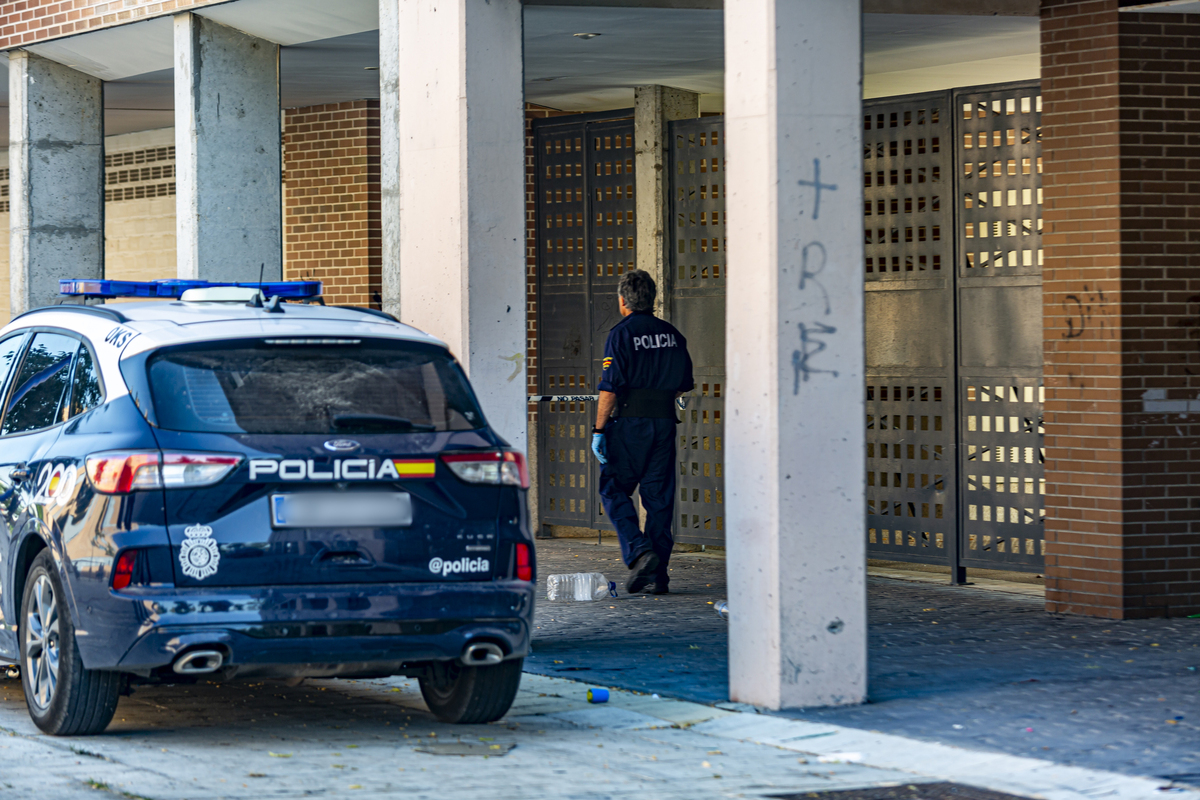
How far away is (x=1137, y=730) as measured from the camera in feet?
21.9

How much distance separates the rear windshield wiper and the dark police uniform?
174 inches

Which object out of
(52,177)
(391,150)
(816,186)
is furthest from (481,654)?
(52,177)

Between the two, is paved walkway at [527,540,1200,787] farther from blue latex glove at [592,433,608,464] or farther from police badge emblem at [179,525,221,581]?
police badge emblem at [179,525,221,581]

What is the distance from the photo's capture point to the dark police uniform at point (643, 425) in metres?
10.8

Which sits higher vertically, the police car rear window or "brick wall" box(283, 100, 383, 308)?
"brick wall" box(283, 100, 383, 308)

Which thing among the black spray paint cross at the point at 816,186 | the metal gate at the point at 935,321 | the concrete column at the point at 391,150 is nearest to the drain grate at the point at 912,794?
the black spray paint cross at the point at 816,186

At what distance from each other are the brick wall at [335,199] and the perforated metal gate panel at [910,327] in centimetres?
502

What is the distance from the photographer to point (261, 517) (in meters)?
6.06

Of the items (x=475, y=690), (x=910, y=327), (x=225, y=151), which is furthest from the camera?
(x=225, y=151)

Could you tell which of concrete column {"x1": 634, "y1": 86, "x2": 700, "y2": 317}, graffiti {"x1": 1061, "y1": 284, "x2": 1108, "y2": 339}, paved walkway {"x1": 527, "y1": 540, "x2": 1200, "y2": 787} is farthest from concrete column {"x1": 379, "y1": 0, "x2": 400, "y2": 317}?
concrete column {"x1": 634, "y1": 86, "x2": 700, "y2": 317}

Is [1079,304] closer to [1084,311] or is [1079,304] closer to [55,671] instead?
[1084,311]

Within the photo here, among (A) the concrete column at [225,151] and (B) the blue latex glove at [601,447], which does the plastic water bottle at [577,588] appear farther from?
(A) the concrete column at [225,151]

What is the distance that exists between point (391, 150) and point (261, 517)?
3980 mm

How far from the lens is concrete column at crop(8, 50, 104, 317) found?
46.8 feet
